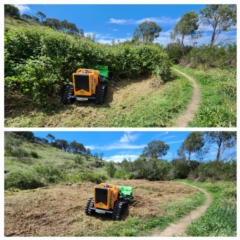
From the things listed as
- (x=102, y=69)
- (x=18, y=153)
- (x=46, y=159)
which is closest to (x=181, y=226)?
(x=102, y=69)

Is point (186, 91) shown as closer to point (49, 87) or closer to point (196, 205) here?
point (196, 205)

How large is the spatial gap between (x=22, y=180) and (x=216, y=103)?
9001 mm

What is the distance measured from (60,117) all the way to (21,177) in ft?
14.2

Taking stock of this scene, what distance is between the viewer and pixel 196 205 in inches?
318

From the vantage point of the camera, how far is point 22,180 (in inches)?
367

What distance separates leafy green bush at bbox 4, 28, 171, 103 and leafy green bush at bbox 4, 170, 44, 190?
4276 millimetres

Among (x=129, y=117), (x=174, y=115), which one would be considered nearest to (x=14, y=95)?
(x=129, y=117)

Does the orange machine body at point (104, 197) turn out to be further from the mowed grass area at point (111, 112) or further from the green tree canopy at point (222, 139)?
the green tree canopy at point (222, 139)

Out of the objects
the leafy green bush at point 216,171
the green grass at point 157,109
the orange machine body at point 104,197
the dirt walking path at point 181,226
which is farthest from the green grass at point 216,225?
the leafy green bush at point 216,171

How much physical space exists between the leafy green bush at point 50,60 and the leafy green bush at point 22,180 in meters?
4.28

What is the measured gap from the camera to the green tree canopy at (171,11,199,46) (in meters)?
20.7

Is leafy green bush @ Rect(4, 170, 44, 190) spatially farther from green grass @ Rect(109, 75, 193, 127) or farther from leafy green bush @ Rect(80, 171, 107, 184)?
green grass @ Rect(109, 75, 193, 127)

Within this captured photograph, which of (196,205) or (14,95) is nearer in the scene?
(14,95)

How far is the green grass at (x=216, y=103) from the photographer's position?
7.13 meters
